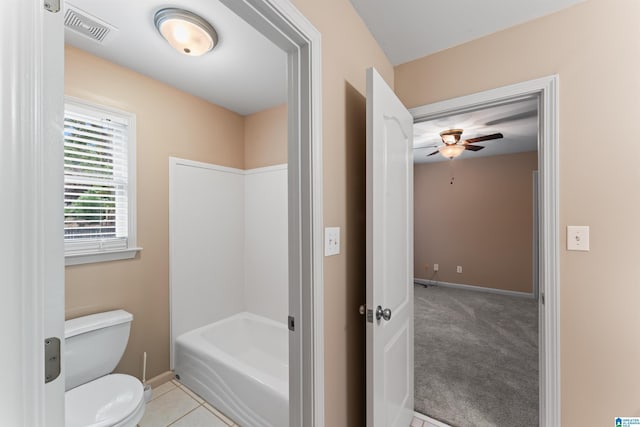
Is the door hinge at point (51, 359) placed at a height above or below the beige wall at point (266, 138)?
below

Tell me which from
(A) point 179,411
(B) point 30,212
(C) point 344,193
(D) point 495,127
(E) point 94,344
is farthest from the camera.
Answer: (D) point 495,127

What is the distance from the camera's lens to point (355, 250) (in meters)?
1.36

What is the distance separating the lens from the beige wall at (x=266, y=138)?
2537 millimetres

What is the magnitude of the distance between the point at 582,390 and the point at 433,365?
1214 millimetres

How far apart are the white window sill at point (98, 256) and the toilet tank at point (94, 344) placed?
1.17 feet

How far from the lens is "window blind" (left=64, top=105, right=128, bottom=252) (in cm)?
171

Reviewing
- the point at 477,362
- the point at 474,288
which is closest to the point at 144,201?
the point at 477,362

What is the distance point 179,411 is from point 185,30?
7.97ft

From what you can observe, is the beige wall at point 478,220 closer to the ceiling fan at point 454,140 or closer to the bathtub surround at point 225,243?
the ceiling fan at point 454,140

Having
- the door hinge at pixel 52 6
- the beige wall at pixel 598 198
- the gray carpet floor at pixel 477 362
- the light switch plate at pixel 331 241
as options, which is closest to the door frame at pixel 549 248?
the beige wall at pixel 598 198

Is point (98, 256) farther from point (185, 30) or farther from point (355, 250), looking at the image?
point (355, 250)

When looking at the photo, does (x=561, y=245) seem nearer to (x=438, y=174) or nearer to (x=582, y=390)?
(x=582, y=390)

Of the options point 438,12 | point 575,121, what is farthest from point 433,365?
point 438,12

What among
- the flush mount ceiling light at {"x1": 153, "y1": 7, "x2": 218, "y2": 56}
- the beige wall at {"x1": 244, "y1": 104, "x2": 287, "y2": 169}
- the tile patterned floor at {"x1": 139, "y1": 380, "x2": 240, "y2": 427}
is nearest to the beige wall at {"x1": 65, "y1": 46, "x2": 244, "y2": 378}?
the tile patterned floor at {"x1": 139, "y1": 380, "x2": 240, "y2": 427}
